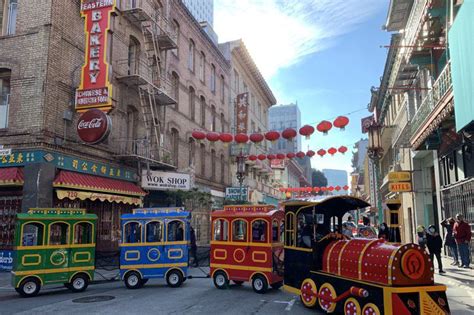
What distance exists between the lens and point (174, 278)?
42.3ft

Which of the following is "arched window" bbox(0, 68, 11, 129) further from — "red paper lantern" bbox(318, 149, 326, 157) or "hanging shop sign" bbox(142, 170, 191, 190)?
"red paper lantern" bbox(318, 149, 326, 157)

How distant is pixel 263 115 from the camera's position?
5341 centimetres

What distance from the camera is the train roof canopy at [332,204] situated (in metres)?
9.70

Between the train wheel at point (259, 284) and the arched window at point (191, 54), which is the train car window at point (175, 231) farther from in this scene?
the arched window at point (191, 54)

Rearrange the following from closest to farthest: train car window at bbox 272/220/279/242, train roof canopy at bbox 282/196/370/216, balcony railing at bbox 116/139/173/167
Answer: train roof canopy at bbox 282/196/370/216 < train car window at bbox 272/220/279/242 < balcony railing at bbox 116/139/173/167

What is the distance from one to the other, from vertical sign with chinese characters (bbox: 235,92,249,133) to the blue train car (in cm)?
2460

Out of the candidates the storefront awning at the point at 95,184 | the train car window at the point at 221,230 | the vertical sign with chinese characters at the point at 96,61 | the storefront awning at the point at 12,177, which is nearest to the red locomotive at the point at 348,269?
the train car window at the point at 221,230

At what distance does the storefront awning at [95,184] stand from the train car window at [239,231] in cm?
720

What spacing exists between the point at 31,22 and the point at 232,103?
23.4 m

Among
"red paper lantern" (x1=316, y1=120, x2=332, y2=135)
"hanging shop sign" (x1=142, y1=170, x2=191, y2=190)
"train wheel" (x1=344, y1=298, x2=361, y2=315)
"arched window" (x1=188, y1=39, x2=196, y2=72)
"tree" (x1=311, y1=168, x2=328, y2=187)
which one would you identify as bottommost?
"train wheel" (x1=344, y1=298, x2=361, y2=315)

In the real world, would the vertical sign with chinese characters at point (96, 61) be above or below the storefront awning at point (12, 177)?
above

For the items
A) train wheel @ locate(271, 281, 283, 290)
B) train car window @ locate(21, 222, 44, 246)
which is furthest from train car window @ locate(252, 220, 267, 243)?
train car window @ locate(21, 222, 44, 246)

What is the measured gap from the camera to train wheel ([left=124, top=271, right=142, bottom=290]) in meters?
12.7

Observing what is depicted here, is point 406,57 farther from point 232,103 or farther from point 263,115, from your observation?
point 263,115
